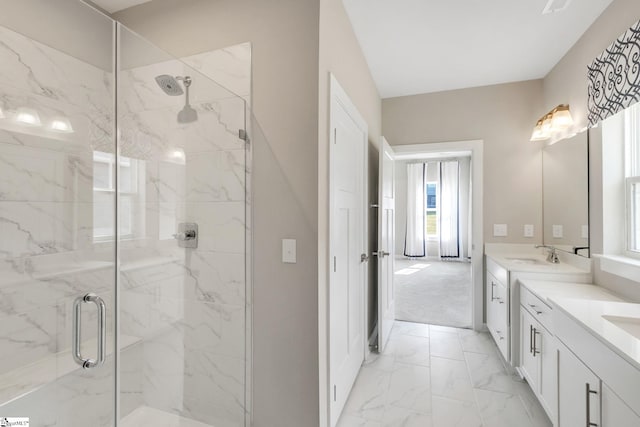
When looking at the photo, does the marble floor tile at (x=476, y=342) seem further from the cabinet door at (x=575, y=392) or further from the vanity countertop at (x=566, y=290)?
the cabinet door at (x=575, y=392)

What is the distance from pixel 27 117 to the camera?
3.82 ft

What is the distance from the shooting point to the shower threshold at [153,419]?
1.31 m

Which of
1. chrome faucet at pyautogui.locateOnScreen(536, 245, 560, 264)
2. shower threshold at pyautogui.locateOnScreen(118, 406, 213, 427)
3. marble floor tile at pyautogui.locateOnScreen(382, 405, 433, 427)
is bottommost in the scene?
marble floor tile at pyautogui.locateOnScreen(382, 405, 433, 427)

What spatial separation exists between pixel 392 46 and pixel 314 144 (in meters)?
1.57

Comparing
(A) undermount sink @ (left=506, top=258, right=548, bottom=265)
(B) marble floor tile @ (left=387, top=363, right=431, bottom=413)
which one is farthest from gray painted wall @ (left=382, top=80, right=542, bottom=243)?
(B) marble floor tile @ (left=387, top=363, right=431, bottom=413)

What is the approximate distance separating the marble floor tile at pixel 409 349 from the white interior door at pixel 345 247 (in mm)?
383

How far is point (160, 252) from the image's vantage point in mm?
1440

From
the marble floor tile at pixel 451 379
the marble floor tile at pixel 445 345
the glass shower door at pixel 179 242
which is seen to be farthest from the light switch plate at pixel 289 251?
the marble floor tile at pixel 445 345

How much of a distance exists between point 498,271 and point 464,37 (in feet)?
6.49

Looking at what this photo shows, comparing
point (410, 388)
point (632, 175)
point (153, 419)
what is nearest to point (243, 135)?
point (153, 419)

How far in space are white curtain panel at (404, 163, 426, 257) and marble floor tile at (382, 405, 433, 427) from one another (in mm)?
5728

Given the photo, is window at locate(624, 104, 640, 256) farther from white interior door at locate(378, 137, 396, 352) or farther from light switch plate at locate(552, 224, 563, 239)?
white interior door at locate(378, 137, 396, 352)

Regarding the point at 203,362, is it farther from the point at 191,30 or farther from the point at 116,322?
the point at 191,30

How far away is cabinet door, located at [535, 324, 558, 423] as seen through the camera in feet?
5.27
